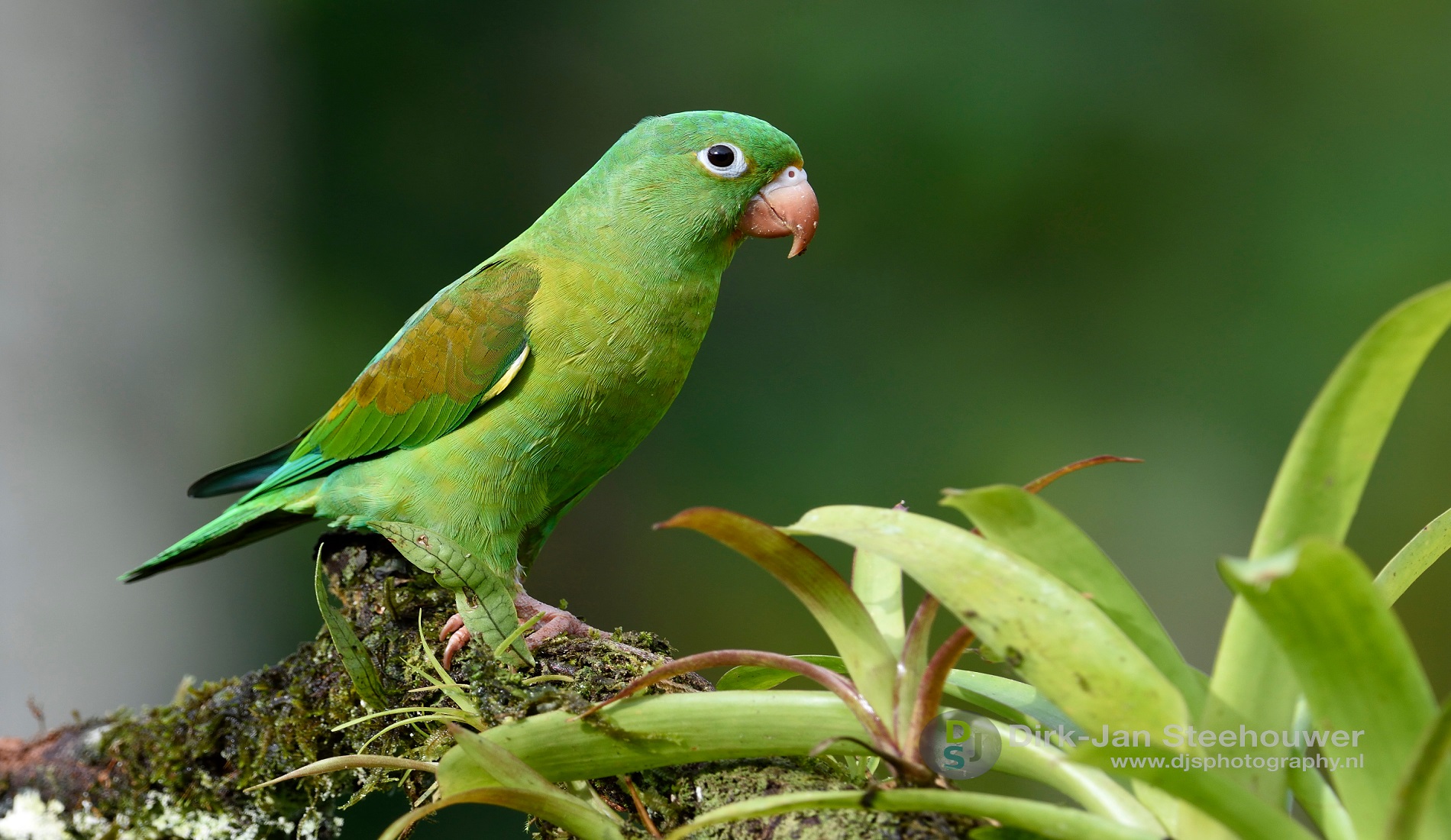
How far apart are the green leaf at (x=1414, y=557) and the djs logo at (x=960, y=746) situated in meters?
0.42

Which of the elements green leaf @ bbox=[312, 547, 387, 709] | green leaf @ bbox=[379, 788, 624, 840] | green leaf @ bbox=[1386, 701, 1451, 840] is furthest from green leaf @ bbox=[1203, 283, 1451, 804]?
green leaf @ bbox=[312, 547, 387, 709]

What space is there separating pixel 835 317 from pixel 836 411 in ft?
1.51

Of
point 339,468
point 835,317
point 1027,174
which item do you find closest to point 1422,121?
point 1027,174

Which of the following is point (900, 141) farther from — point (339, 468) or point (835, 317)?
point (339, 468)

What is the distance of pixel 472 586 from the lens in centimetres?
122

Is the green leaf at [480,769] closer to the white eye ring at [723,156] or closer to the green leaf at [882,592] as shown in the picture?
the green leaf at [882,592]

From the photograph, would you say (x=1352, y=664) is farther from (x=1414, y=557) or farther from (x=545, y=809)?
(x=545, y=809)

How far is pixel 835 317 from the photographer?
179 inches

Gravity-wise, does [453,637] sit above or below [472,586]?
below

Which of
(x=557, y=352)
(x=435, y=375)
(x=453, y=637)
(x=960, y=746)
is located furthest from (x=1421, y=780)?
(x=435, y=375)

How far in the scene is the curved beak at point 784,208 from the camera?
188cm

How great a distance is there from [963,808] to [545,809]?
1.38 feet

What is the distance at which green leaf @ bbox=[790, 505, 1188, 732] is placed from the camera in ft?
2.41

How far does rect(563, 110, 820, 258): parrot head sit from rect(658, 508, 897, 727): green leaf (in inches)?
42.0
